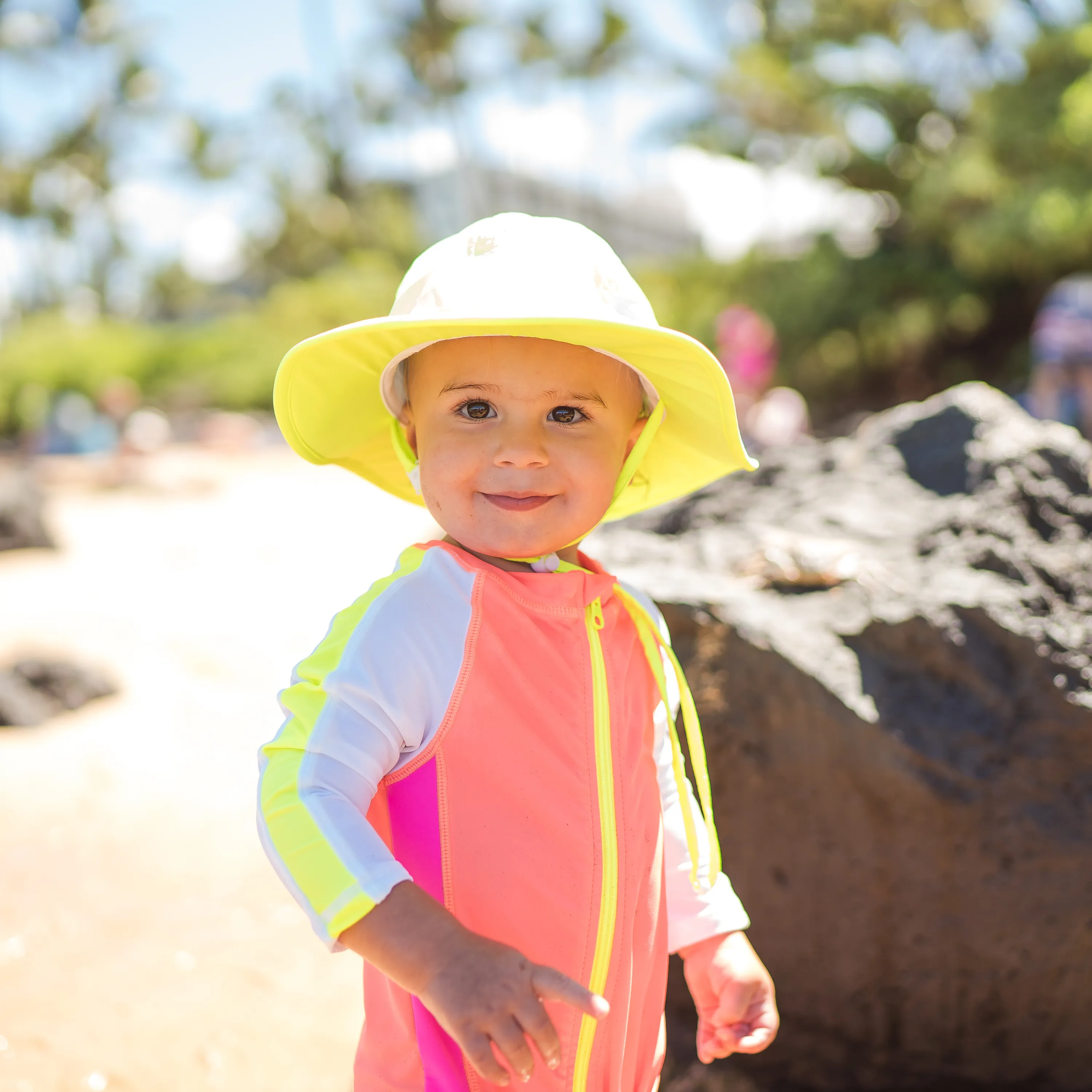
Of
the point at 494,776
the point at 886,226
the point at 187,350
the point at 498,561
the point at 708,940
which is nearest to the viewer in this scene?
the point at 494,776

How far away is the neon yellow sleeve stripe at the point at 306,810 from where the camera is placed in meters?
0.97

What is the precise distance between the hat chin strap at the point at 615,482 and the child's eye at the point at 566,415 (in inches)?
4.6

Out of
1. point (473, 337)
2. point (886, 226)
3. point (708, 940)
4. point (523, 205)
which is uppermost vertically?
point (523, 205)

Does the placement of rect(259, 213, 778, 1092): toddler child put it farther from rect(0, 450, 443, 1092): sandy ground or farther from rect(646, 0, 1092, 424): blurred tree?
rect(646, 0, 1092, 424): blurred tree

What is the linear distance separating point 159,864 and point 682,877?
7.12 ft

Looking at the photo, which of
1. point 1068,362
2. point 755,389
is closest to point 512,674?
point 1068,362

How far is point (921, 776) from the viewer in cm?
175

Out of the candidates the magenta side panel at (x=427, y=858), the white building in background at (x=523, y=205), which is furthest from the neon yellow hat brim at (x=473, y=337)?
the white building in background at (x=523, y=205)

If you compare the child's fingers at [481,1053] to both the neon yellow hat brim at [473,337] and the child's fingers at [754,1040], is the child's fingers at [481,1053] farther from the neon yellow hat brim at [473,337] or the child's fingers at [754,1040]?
the neon yellow hat brim at [473,337]

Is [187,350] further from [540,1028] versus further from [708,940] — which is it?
[540,1028]

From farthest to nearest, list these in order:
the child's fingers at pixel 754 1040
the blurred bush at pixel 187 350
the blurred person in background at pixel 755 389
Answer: the blurred bush at pixel 187 350, the blurred person in background at pixel 755 389, the child's fingers at pixel 754 1040

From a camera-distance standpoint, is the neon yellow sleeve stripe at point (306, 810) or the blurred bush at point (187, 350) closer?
the neon yellow sleeve stripe at point (306, 810)

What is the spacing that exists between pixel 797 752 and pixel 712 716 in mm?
171

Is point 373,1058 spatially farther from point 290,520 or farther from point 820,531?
point 290,520
